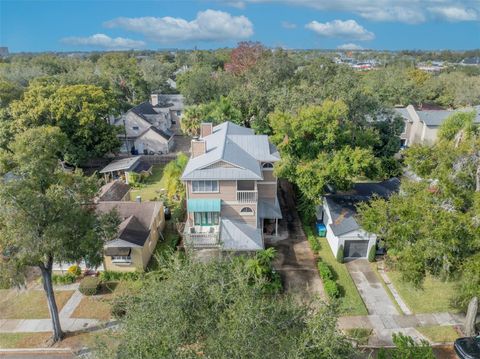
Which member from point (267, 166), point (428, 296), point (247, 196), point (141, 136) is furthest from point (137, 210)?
point (141, 136)

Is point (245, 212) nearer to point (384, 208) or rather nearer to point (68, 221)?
point (384, 208)

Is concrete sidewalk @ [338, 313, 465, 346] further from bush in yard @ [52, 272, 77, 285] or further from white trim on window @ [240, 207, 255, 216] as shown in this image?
bush in yard @ [52, 272, 77, 285]

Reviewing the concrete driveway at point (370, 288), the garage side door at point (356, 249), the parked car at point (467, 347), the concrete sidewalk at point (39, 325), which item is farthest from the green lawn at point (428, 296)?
the concrete sidewalk at point (39, 325)

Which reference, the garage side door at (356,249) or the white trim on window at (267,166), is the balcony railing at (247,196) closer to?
the white trim on window at (267,166)

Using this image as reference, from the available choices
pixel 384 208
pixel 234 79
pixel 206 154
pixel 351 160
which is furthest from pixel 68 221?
pixel 234 79

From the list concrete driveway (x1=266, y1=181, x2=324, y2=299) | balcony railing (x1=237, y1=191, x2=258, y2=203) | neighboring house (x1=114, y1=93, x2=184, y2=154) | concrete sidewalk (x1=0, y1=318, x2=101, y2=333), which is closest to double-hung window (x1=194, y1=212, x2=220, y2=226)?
balcony railing (x1=237, y1=191, x2=258, y2=203)
